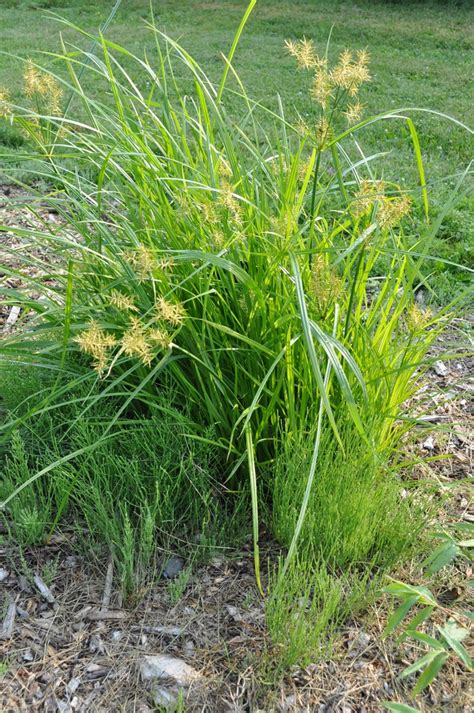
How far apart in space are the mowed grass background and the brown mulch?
7.44 feet

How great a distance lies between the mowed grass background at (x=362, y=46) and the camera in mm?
5602

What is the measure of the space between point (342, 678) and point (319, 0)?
12748 millimetres

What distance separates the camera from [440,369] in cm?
326

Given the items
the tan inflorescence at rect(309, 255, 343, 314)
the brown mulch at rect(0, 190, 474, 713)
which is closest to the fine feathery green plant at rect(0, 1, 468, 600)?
the tan inflorescence at rect(309, 255, 343, 314)

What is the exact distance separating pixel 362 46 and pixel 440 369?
7.69 meters

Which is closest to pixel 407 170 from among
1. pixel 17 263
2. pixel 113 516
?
pixel 17 263

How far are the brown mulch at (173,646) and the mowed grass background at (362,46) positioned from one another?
2266mm

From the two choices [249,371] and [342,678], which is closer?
[342,678]

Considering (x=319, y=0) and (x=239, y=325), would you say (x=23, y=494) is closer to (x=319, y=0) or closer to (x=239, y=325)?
(x=239, y=325)

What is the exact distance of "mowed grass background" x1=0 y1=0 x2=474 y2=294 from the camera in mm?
5602

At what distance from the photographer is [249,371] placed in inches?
92.3

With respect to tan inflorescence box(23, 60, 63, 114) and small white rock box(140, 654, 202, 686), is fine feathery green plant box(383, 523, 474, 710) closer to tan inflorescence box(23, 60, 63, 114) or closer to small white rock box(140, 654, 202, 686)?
small white rock box(140, 654, 202, 686)

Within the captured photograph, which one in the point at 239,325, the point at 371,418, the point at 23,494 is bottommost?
the point at 23,494

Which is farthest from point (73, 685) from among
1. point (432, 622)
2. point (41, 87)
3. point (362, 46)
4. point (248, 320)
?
point (362, 46)
